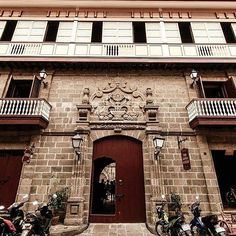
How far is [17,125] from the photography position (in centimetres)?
818

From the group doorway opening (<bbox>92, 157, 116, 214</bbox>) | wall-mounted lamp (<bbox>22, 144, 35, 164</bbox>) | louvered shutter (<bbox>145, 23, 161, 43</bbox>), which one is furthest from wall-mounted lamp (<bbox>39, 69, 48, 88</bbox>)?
louvered shutter (<bbox>145, 23, 161, 43</bbox>)

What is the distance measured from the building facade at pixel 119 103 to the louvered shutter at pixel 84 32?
0.17 feet

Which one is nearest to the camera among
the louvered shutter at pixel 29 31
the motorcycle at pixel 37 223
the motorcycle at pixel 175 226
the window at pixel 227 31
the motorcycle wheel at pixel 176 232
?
the motorcycle at pixel 37 223

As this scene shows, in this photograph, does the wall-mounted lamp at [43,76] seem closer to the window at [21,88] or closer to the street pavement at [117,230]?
the window at [21,88]

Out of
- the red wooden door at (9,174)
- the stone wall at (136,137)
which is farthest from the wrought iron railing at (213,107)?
the red wooden door at (9,174)

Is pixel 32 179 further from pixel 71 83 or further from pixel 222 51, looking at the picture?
pixel 222 51

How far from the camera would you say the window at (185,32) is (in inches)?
446

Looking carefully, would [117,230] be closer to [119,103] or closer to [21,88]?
[119,103]

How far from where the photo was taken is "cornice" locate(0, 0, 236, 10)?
1117 centimetres

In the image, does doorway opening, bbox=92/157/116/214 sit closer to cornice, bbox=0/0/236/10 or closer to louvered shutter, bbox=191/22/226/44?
louvered shutter, bbox=191/22/226/44

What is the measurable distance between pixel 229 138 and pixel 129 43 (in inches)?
243

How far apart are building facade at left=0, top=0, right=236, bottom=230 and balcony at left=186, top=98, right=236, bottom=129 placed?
40mm

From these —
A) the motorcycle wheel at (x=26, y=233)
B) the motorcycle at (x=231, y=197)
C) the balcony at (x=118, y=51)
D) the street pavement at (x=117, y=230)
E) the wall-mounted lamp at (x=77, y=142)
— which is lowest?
the street pavement at (x=117, y=230)

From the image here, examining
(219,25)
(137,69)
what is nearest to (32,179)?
(137,69)
